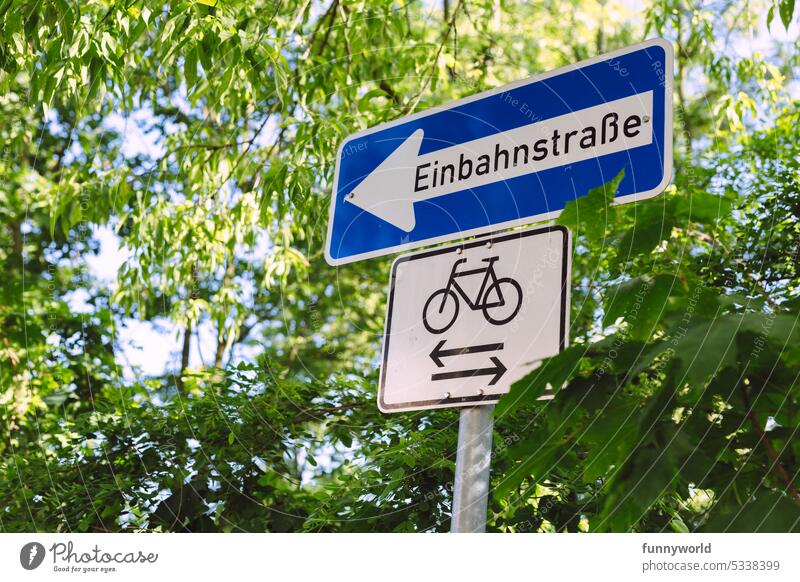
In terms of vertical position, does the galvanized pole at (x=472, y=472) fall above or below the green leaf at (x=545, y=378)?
below

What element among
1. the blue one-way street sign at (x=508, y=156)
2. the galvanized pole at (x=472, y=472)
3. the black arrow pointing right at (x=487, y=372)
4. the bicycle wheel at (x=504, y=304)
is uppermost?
the blue one-way street sign at (x=508, y=156)

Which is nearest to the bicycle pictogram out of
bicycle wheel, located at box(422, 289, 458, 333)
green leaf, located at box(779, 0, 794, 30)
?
bicycle wheel, located at box(422, 289, 458, 333)

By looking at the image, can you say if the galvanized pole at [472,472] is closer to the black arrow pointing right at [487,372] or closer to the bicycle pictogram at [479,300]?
the black arrow pointing right at [487,372]

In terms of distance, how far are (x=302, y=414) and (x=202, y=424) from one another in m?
0.35

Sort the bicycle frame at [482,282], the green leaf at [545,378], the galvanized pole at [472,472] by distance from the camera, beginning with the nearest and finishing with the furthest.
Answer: the green leaf at [545,378] < the galvanized pole at [472,472] < the bicycle frame at [482,282]

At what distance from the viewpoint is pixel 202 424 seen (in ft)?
9.29

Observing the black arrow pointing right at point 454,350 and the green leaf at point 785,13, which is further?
the green leaf at point 785,13

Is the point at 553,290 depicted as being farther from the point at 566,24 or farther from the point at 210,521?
the point at 566,24

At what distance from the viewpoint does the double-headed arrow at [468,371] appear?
48.1 inches

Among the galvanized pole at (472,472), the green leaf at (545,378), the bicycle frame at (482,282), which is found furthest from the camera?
the bicycle frame at (482,282)

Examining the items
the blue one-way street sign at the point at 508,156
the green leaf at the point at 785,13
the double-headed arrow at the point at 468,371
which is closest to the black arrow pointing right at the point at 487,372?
the double-headed arrow at the point at 468,371

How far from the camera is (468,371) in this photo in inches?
49.3

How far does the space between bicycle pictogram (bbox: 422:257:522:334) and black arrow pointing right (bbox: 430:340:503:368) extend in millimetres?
33
